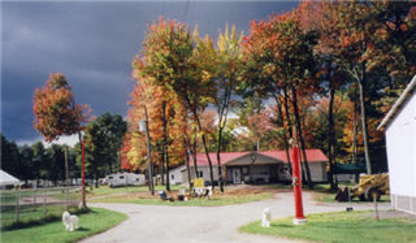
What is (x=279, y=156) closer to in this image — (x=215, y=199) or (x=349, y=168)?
(x=349, y=168)

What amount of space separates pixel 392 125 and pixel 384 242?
919 centimetres

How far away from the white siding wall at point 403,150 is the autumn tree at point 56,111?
39.3 m

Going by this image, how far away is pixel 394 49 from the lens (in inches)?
1171

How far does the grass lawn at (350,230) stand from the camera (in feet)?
36.9

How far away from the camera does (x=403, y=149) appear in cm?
1642

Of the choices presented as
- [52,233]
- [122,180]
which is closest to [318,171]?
[122,180]

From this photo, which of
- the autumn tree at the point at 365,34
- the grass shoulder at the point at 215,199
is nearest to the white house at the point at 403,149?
the grass shoulder at the point at 215,199

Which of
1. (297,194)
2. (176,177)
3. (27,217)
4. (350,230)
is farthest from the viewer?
(176,177)

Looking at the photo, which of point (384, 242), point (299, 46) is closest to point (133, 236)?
point (384, 242)

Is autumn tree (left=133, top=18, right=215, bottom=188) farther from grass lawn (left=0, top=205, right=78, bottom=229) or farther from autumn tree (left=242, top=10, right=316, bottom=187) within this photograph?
grass lawn (left=0, top=205, right=78, bottom=229)

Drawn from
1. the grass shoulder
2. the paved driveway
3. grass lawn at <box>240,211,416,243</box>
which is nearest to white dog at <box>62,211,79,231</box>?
the paved driveway

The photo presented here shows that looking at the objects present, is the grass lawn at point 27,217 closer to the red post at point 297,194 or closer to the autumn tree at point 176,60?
the red post at point 297,194

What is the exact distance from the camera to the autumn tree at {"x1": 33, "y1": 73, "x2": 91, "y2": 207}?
47.6 m

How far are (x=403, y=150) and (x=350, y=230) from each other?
6.10 m
